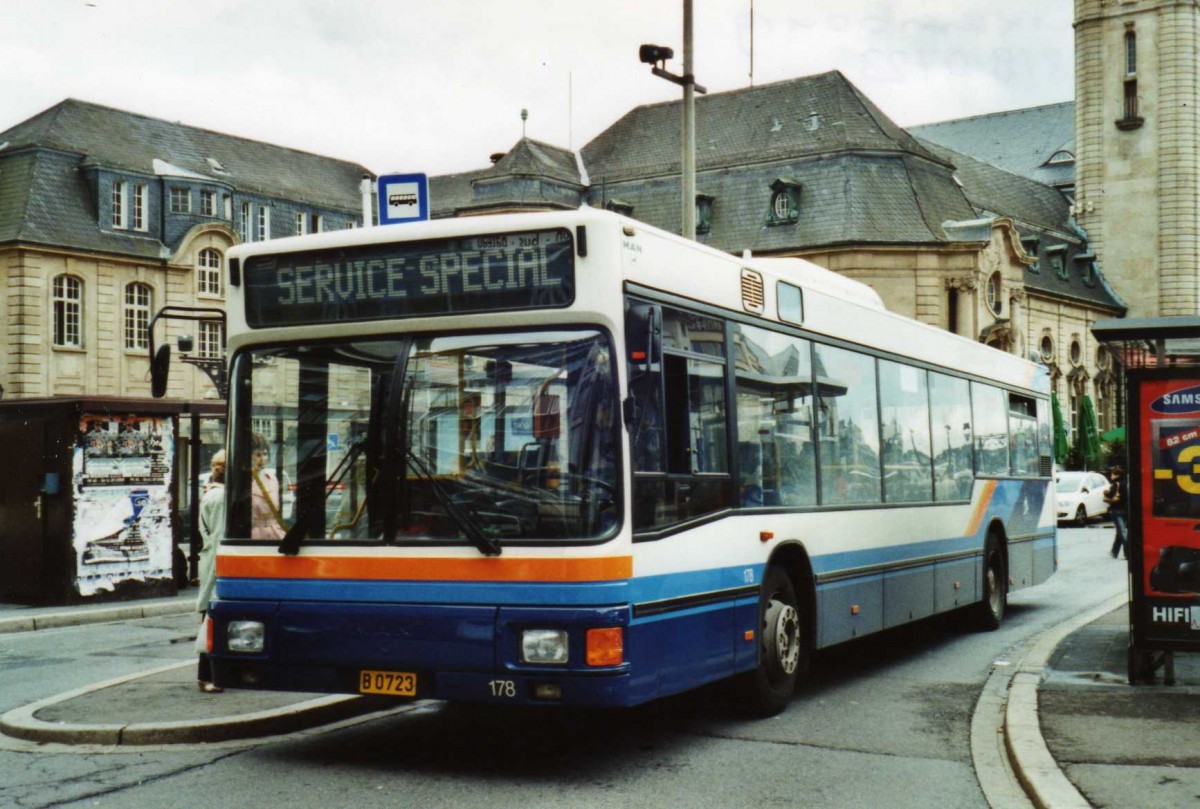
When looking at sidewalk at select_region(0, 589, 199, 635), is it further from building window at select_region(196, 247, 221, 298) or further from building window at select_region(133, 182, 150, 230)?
building window at select_region(196, 247, 221, 298)

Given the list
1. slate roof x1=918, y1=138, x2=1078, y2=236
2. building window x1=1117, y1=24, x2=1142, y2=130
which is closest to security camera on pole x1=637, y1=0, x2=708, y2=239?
slate roof x1=918, y1=138, x2=1078, y2=236

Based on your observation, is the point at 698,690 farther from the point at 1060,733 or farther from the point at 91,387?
the point at 91,387

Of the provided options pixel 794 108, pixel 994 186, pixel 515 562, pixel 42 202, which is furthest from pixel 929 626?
pixel 994 186

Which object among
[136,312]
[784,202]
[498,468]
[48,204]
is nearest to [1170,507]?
[498,468]

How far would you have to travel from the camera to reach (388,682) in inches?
299

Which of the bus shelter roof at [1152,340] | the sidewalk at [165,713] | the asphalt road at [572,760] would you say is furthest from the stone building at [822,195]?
the sidewalk at [165,713]

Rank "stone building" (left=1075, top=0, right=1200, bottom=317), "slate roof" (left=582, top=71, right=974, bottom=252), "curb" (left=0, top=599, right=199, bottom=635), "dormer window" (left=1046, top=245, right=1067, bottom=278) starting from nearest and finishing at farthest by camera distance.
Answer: "curb" (left=0, top=599, right=199, bottom=635)
"slate roof" (left=582, top=71, right=974, bottom=252)
"stone building" (left=1075, top=0, right=1200, bottom=317)
"dormer window" (left=1046, top=245, right=1067, bottom=278)

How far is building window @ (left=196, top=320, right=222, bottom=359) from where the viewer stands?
5491 centimetres

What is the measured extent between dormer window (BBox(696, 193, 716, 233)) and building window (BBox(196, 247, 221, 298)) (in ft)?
65.3

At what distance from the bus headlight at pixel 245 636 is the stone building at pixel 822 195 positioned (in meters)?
51.7

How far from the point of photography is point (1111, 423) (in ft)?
274

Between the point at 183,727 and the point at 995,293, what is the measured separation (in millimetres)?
60643

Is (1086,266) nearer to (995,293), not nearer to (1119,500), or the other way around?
(995,293)

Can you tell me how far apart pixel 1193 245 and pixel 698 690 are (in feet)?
248
